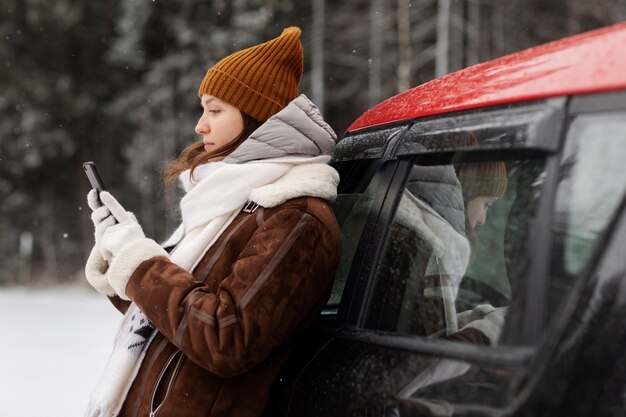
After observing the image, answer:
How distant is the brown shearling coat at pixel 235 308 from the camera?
2.20m

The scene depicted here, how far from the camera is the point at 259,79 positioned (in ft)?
8.82

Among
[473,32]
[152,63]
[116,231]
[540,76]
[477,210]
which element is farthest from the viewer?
[152,63]

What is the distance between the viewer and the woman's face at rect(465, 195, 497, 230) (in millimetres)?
2068

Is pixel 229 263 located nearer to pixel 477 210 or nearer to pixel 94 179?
pixel 94 179

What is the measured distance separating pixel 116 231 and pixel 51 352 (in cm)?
821

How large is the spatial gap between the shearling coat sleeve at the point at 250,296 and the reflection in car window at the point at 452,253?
0.65 ft

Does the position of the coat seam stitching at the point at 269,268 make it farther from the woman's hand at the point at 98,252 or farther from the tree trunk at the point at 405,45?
the tree trunk at the point at 405,45

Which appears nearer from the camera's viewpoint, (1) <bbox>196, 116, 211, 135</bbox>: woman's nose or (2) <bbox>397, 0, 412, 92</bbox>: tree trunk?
(1) <bbox>196, 116, 211, 135</bbox>: woman's nose

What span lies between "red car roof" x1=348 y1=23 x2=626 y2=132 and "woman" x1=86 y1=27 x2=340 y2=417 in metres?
0.41

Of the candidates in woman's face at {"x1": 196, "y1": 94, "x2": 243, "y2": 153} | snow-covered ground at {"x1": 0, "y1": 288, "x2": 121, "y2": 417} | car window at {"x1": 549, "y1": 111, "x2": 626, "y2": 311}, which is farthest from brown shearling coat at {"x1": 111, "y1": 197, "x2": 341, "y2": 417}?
snow-covered ground at {"x1": 0, "y1": 288, "x2": 121, "y2": 417}

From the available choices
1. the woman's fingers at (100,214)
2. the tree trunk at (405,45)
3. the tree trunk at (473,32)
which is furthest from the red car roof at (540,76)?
the tree trunk at (473,32)

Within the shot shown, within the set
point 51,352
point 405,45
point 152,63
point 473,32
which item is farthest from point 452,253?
point 152,63

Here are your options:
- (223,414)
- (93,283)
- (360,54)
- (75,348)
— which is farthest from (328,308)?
(360,54)

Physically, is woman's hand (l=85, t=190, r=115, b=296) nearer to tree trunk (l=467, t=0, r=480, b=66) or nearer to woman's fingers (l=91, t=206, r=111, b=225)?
woman's fingers (l=91, t=206, r=111, b=225)
